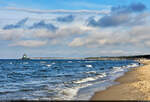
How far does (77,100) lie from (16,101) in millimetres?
3533

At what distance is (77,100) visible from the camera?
42.2ft

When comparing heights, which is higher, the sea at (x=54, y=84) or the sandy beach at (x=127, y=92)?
the sandy beach at (x=127, y=92)

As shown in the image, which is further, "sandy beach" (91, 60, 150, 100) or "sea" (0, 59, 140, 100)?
"sea" (0, 59, 140, 100)

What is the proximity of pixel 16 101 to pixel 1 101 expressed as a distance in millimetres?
942

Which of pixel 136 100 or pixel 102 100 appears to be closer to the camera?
pixel 136 100

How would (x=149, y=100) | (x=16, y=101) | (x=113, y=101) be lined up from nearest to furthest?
(x=149, y=100), (x=113, y=101), (x=16, y=101)

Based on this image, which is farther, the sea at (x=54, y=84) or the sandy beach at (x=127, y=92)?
the sea at (x=54, y=84)

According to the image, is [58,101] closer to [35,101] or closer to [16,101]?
[35,101]

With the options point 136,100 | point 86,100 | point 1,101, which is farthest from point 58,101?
point 136,100

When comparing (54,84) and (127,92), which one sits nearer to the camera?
(127,92)

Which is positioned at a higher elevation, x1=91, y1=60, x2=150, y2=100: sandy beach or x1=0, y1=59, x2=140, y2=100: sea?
x1=91, y1=60, x2=150, y2=100: sandy beach

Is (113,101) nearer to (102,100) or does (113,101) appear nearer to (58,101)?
(102,100)

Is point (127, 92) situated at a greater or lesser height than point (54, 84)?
greater

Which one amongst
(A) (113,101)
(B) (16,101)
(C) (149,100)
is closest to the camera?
(C) (149,100)
